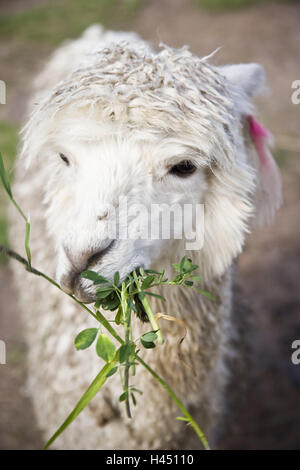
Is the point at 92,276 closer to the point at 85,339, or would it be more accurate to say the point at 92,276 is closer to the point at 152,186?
the point at 85,339

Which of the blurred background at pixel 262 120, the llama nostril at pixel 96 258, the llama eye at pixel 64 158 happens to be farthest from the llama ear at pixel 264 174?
the llama nostril at pixel 96 258

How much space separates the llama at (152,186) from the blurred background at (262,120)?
22.0 inches

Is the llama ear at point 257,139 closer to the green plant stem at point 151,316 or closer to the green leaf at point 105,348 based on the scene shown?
the green plant stem at point 151,316

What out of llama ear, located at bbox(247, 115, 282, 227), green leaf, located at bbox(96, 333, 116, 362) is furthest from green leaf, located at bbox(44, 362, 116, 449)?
llama ear, located at bbox(247, 115, 282, 227)

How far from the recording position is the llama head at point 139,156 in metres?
1.35

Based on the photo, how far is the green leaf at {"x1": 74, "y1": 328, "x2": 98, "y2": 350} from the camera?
126 centimetres

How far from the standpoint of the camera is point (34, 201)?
2.95 m

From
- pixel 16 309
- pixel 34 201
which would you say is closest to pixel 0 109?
pixel 16 309

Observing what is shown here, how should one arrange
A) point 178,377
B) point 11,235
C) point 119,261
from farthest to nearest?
point 11,235, point 178,377, point 119,261

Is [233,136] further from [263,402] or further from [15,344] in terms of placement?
[15,344]

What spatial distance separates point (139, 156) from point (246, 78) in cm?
69

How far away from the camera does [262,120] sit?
195 inches
